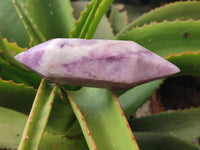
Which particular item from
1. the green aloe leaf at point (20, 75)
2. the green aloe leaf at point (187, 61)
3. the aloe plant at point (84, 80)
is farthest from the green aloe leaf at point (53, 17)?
the green aloe leaf at point (187, 61)

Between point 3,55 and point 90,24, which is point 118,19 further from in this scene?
point 3,55

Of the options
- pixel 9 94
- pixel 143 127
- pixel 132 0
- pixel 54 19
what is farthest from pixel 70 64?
pixel 132 0

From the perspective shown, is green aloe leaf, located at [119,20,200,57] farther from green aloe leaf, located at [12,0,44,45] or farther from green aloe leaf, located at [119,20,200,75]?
green aloe leaf, located at [12,0,44,45]

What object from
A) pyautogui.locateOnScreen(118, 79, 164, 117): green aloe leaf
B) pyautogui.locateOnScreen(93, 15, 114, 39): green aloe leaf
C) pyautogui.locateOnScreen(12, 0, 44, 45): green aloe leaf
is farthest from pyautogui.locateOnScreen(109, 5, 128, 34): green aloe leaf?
pyautogui.locateOnScreen(12, 0, 44, 45): green aloe leaf

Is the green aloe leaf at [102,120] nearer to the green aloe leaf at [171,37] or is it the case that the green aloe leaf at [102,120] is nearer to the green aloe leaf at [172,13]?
the green aloe leaf at [171,37]

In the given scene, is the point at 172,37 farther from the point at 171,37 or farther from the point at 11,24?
the point at 11,24
